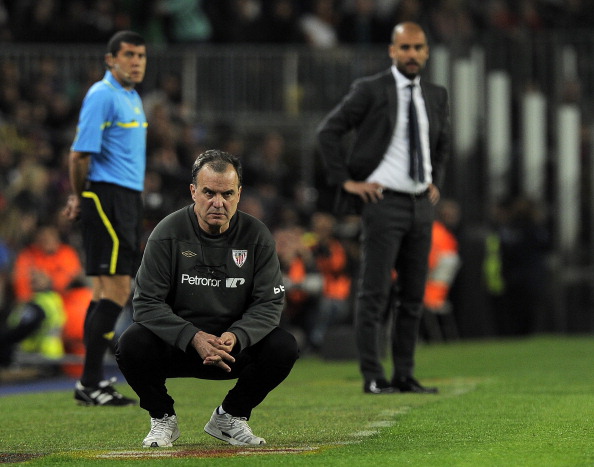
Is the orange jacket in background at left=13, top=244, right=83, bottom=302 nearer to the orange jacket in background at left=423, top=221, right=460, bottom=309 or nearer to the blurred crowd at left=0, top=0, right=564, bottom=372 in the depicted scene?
the blurred crowd at left=0, top=0, right=564, bottom=372

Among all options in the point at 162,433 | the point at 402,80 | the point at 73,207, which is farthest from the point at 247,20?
the point at 162,433

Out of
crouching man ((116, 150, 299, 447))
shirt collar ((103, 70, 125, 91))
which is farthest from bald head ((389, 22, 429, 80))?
crouching man ((116, 150, 299, 447))

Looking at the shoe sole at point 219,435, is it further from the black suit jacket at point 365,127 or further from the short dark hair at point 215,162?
the black suit jacket at point 365,127

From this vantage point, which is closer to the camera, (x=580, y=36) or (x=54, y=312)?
(x=54, y=312)

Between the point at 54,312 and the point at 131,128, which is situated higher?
the point at 131,128

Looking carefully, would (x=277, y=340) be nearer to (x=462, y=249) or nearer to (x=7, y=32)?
(x=462, y=249)

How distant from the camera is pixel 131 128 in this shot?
344 inches

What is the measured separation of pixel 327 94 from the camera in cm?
1919

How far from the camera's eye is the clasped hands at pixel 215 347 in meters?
5.88

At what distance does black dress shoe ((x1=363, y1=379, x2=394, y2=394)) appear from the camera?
9.01 metres

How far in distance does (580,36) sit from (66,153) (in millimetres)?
7473

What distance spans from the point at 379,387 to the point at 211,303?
308 centimetres

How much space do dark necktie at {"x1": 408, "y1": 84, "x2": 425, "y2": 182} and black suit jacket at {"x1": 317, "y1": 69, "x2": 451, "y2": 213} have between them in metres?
0.11

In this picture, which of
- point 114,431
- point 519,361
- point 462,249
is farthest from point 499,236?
point 114,431
